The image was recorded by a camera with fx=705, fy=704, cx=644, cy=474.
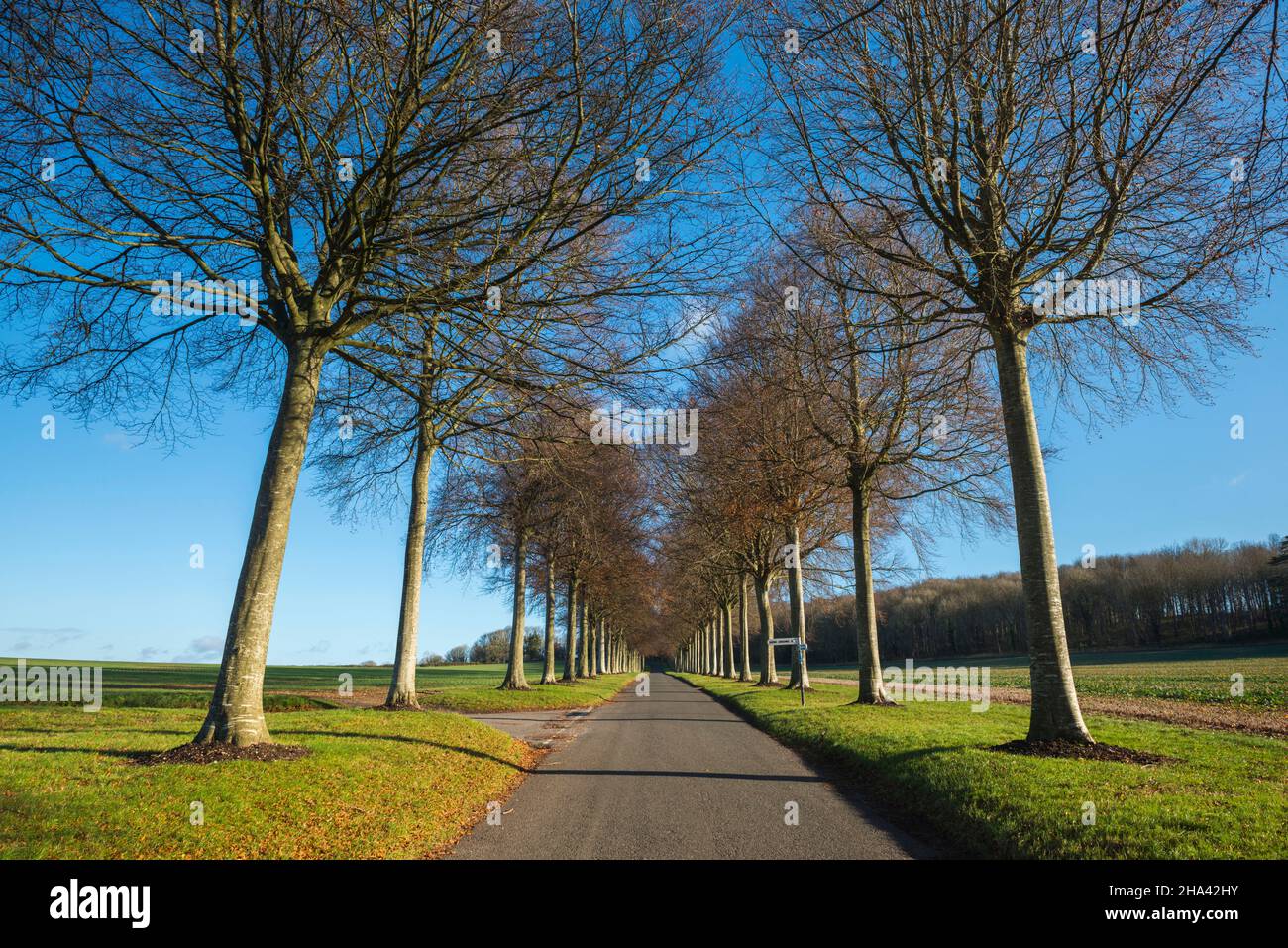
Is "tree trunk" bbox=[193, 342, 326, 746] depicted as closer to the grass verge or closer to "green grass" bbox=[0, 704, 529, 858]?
"green grass" bbox=[0, 704, 529, 858]

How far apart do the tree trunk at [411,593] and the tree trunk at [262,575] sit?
262 inches

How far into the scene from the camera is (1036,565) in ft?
31.1

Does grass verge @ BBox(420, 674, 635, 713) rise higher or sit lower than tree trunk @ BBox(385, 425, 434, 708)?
lower

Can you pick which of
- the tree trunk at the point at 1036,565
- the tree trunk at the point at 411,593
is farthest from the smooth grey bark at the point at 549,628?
the tree trunk at the point at 1036,565

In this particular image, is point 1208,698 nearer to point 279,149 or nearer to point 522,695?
point 522,695

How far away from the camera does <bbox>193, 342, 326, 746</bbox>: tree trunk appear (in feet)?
25.2

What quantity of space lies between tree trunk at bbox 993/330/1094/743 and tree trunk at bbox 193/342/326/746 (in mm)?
9352

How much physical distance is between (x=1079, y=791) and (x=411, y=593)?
13.5 metres

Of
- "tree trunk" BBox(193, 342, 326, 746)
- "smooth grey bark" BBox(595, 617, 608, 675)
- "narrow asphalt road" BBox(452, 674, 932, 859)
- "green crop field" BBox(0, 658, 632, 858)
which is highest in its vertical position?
"tree trunk" BBox(193, 342, 326, 746)

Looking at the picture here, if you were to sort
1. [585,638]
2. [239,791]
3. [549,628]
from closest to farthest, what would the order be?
[239,791] → [549,628] → [585,638]

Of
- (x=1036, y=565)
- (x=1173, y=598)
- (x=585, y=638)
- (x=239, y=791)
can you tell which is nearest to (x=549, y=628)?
(x=585, y=638)
